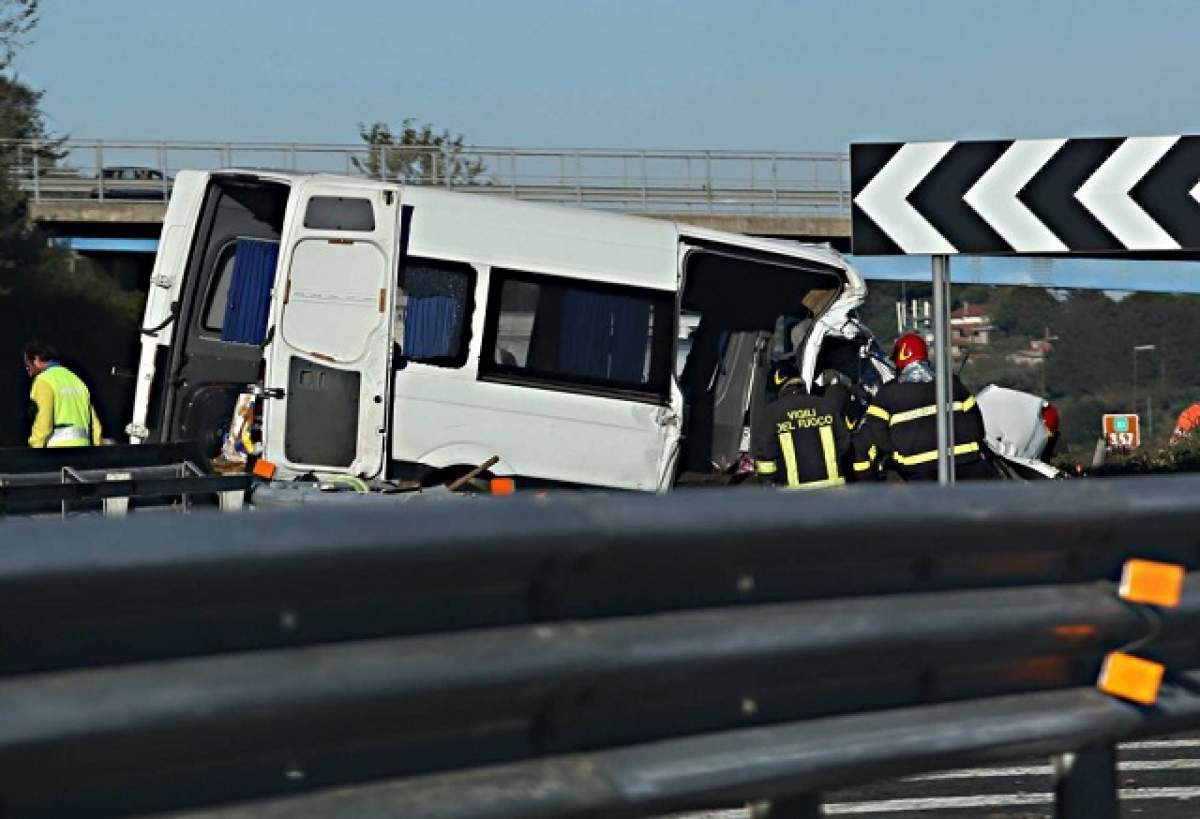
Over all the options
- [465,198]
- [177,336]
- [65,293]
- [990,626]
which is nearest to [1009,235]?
[990,626]

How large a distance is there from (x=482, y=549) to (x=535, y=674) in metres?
0.24

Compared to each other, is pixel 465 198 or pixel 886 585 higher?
pixel 465 198

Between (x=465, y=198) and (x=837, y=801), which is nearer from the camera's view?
(x=837, y=801)

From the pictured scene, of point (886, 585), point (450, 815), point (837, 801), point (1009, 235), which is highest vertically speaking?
point (1009, 235)

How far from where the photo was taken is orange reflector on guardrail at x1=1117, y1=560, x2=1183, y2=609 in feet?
14.0

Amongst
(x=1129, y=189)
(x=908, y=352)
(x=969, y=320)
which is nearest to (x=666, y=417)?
(x=908, y=352)

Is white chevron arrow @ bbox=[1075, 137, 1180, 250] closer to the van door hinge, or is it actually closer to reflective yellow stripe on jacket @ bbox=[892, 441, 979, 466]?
reflective yellow stripe on jacket @ bbox=[892, 441, 979, 466]

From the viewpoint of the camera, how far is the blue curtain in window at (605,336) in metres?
16.3

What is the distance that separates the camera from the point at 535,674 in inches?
138

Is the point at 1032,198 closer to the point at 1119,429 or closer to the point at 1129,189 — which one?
the point at 1129,189

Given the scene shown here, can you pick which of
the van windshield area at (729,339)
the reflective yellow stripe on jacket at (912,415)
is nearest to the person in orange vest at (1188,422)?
the van windshield area at (729,339)

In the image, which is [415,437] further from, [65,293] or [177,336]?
[65,293]

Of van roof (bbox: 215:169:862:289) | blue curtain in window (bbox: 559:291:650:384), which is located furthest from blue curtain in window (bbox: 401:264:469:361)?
blue curtain in window (bbox: 559:291:650:384)

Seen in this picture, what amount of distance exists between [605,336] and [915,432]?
4.10m
